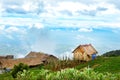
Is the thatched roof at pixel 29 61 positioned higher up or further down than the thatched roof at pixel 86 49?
further down

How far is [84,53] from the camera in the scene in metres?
87.8

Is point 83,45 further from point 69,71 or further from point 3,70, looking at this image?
point 69,71

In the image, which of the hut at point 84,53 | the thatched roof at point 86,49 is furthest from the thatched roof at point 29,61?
the thatched roof at point 86,49

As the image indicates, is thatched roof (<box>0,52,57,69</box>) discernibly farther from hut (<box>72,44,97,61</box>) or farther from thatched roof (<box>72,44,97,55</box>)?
thatched roof (<box>72,44,97,55</box>)

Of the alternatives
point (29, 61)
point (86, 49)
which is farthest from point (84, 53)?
point (29, 61)

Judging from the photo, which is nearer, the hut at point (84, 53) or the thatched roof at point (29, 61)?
the hut at point (84, 53)

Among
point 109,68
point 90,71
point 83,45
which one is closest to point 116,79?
point 90,71

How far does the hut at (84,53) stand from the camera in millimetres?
87312

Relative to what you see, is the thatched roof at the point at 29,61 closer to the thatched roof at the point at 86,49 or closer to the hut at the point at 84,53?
the hut at the point at 84,53

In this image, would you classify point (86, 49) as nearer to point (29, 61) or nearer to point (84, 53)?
point (84, 53)

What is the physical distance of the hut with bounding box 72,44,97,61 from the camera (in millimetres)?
87312

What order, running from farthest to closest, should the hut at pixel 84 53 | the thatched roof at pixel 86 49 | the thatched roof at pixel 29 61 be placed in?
the thatched roof at pixel 29 61 < the thatched roof at pixel 86 49 < the hut at pixel 84 53

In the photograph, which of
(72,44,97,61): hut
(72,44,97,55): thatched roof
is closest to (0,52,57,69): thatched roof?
(72,44,97,61): hut

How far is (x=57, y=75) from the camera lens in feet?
74.8
